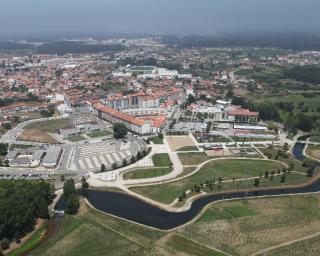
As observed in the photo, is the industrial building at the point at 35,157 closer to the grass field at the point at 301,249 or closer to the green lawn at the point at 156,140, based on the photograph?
the green lawn at the point at 156,140

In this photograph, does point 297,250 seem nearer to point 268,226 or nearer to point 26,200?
point 268,226

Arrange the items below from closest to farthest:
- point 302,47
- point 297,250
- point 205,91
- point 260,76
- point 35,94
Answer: point 297,250
point 35,94
point 205,91
point 260,76
point 302,47

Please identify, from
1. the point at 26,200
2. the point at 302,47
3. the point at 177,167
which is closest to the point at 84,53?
the point at 302,47

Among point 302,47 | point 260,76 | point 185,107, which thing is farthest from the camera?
point 302,47

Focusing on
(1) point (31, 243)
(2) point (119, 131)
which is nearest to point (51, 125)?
(2) point (119, 131)

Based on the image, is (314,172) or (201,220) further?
(314,172)
